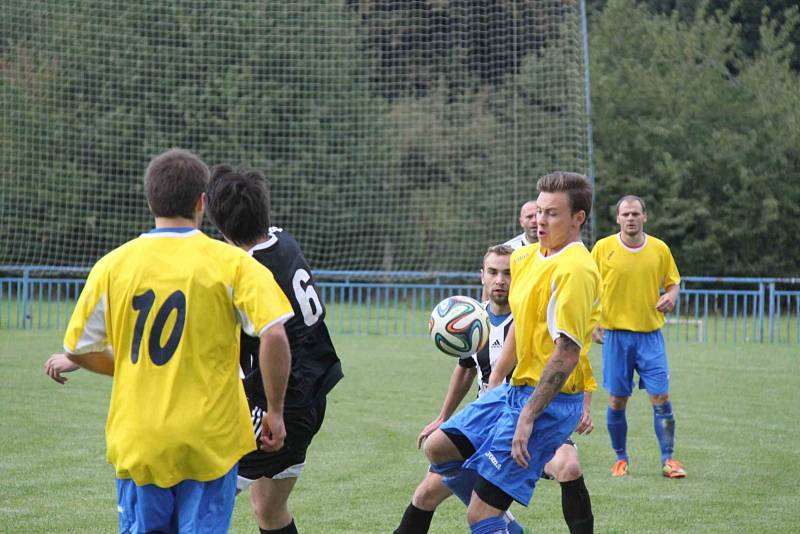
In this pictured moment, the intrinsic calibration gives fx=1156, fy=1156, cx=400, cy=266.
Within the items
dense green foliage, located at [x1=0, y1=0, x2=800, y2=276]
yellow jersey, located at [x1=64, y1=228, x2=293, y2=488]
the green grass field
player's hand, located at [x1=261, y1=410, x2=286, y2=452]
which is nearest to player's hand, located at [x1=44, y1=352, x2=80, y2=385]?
yellow jersey, located at [x1=64, y1=228, x2=293, y2=488]

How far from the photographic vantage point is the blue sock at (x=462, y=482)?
5.13 metres

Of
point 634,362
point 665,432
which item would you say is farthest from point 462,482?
point 634,362

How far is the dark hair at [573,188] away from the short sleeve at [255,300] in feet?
4.96

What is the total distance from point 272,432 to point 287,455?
68 centimetres

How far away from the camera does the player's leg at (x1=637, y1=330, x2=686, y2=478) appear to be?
8.22 metres

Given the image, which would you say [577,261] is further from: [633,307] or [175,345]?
[633,307]

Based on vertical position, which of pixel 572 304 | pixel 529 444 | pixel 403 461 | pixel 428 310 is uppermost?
pixel 572 304

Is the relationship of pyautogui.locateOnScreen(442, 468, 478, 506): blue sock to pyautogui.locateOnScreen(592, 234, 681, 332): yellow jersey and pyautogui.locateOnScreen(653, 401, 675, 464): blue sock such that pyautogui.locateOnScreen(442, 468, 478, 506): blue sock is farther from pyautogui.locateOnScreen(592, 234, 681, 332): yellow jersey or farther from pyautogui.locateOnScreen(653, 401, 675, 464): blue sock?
pyautogui.locateOnScreen(592, 234, 681, 332): yellow jersey

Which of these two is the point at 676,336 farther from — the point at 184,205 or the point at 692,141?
the point at 184,205

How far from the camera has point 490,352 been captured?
5859 mm

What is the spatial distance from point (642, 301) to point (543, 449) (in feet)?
13.6

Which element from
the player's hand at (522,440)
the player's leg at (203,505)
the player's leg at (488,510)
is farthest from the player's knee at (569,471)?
Answer: the player's leg at (203,505)

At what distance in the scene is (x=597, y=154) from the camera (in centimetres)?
2889

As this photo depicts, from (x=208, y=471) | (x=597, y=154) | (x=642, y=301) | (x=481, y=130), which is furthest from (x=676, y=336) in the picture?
(x=208, y=471)
